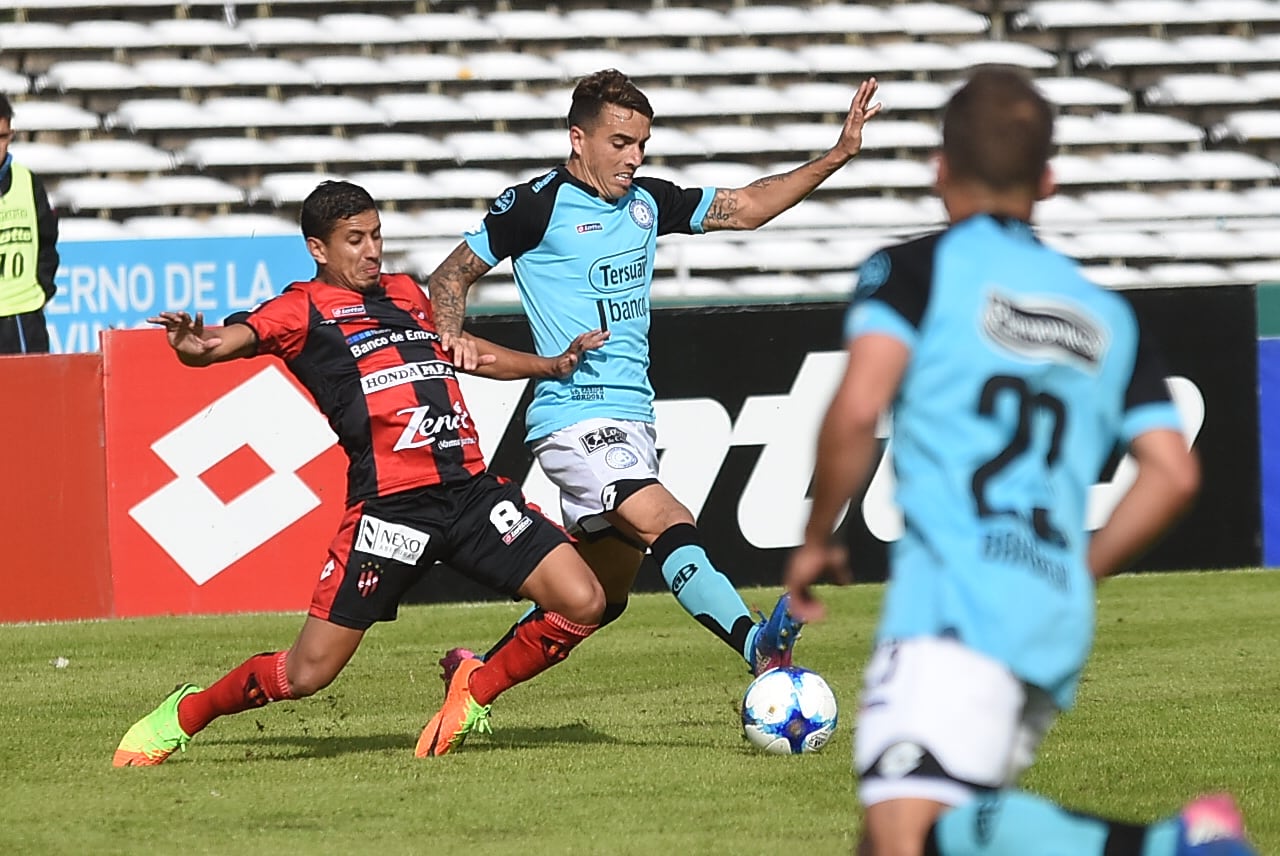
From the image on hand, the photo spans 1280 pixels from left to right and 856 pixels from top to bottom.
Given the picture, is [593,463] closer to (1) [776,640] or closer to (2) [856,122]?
(1) [776,640]

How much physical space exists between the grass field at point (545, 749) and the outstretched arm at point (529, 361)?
3.98ft

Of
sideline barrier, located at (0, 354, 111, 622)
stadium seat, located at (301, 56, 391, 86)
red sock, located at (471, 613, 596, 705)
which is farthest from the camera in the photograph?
stadium seat, located at (301, 56, 391, 86)

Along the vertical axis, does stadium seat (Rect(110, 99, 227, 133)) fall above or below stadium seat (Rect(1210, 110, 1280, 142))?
below

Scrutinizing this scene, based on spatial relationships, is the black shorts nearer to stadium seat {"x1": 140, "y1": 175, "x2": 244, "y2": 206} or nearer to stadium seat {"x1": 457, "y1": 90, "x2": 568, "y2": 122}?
stadium seat {"x1": 140, "y1": 175, "x2": 244, "y2": 206}

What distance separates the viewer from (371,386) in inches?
261

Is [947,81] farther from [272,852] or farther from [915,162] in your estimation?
[272,852]

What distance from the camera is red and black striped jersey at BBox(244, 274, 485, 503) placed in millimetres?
6578

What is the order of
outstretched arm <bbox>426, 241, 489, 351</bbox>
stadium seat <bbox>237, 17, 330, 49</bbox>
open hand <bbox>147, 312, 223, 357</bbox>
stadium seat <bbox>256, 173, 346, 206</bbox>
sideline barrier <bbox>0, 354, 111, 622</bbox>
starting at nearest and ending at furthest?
open hand <bbox>147, 312, 223, 357</bbox> < outstretched arm <bbox>426, 241, 489, 351</bbox> < sideline barrier <bbox>0, 354, 111, 622</bbox> < stadium seat <bbox>256, 173, 346, 206</bbox> < stadium seat <bbox>237, 17, 330, 49</bbox>

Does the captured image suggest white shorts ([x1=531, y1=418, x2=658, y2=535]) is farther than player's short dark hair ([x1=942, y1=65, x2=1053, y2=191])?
Yes

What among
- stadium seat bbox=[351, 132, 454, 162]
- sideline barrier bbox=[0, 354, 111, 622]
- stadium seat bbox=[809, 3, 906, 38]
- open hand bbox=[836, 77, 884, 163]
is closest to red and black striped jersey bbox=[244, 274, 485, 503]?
open hand bbox=[836, 77, 884, 163]

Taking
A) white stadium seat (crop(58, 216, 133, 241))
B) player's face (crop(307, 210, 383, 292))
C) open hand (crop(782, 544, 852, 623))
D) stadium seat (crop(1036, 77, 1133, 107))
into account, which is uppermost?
open hand (crop(782, 544, 852, 623))

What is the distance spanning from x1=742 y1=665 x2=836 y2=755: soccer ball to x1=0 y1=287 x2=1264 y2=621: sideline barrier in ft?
15.4

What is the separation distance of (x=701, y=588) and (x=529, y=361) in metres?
0.92

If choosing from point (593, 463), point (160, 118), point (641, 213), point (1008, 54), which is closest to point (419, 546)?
point (593, 463)
